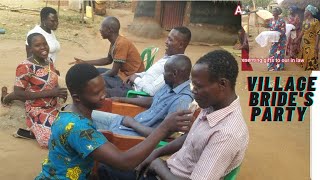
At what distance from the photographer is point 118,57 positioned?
4.66m

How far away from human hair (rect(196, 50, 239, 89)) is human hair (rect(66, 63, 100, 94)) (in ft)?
1.95

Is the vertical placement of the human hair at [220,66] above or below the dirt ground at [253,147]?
above

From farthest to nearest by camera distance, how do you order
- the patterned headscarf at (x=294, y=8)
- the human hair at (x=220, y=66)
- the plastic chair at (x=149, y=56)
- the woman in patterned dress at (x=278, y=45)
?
1. the patterned headscarf at (x=294, y=8)
2. the woman in patterned dress at (x=278, y=45)
3. the plastic chair at (x=149, y=56)
4. the human hair at (x=220, y=66)

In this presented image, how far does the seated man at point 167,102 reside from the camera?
3.16 metres

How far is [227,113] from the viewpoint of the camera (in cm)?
221

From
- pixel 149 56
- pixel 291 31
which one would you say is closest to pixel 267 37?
pixel 291 31

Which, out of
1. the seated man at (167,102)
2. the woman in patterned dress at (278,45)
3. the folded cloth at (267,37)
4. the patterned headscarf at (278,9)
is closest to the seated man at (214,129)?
the seated man at (167,102)

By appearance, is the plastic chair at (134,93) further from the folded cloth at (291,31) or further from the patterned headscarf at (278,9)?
the folded cloth at (291,31)

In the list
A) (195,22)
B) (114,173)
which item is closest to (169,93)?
(114,173)

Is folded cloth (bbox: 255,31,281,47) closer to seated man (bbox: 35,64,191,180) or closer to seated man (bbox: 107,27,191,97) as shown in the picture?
seated man (bbox: 107,27,191,97)

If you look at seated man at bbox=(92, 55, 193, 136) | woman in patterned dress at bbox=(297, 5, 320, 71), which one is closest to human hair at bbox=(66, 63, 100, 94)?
seated man at bbox=(92, 55, 193, 136)

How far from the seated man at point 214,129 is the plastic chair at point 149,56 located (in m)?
2.94

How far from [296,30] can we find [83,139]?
609 cm

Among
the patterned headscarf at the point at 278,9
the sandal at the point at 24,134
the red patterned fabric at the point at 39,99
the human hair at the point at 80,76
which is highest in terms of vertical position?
the patterned headscarf at the point at 278,9
